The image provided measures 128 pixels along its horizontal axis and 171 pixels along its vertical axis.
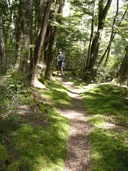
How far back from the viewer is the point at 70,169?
17.6 ft

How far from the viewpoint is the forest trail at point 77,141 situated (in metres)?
5.68

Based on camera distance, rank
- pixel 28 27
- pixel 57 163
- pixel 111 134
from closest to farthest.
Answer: pixel 57 163
pixel 111 134
pixel 28 27

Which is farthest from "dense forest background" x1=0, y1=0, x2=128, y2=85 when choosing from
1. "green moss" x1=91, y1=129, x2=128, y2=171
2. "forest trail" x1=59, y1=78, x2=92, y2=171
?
"green moss" x1=91, y1=129, x2=128, y2=171

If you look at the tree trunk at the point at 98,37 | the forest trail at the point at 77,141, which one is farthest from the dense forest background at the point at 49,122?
the tree trunk at the point at 98,37

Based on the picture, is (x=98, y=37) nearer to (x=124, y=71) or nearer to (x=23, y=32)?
(x=124, y=71)

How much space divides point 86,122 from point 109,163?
3306 mm

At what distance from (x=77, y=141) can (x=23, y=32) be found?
632 cm

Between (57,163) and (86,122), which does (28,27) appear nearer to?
(86,122)

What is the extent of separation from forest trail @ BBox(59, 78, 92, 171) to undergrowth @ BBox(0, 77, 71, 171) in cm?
27

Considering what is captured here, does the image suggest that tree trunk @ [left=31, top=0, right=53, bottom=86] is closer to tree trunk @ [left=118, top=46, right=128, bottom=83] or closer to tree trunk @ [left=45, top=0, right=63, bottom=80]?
tree trunk @ [left=45, top=0, right=63, bottom=80]

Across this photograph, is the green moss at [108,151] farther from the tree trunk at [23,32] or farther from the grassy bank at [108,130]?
the tree trunk at [23,32]

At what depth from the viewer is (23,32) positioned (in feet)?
31.4

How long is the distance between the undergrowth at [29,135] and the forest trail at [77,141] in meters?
0.27

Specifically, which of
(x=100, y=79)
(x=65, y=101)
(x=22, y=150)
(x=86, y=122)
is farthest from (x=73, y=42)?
(x=22, y=150)
